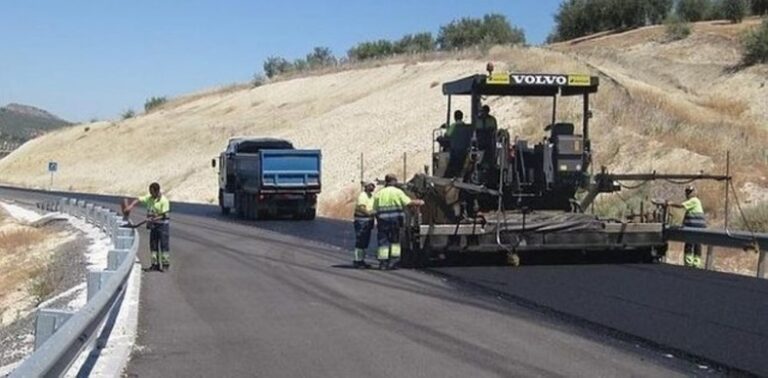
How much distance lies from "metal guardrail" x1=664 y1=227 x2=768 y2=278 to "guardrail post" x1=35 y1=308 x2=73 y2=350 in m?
12.8

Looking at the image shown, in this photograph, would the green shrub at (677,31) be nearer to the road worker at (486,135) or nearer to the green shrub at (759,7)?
the green shrub at (759,7)

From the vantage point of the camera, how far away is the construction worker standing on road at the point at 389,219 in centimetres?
1956

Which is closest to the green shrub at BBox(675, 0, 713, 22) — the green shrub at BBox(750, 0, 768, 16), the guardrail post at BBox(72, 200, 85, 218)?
the green shrub at BBox(750, 0, 768, 16)

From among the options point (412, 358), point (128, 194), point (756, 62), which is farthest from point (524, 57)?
point (412, 358)

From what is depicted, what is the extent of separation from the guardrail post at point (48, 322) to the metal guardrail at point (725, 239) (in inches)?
506

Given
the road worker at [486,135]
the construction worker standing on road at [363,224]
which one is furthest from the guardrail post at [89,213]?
the road worker at [486,135]

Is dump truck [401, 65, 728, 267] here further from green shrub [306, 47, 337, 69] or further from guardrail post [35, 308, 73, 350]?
green shrub [306, 47, 337, 69]

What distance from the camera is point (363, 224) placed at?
20016 millimetres

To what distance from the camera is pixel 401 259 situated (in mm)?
20250

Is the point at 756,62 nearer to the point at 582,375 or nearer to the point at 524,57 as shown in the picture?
the point at 524,57

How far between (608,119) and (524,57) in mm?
19292

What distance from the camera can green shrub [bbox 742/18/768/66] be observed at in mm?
62906

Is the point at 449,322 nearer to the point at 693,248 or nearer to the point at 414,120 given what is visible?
the point at 693,248

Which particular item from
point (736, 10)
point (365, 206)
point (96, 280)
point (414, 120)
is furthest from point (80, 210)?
point (736, 10)
